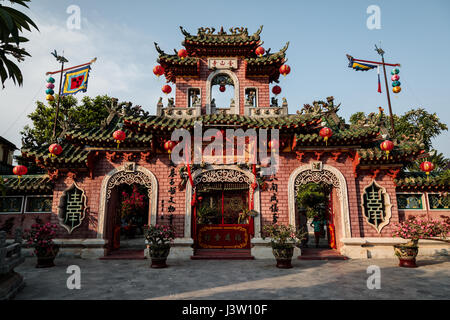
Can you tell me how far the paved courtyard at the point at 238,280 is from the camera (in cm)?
532

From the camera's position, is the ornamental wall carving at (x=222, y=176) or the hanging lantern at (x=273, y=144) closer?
the hanging lantern at (x=273, y=144)

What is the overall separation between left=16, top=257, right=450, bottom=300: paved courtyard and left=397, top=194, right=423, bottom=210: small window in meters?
2.15

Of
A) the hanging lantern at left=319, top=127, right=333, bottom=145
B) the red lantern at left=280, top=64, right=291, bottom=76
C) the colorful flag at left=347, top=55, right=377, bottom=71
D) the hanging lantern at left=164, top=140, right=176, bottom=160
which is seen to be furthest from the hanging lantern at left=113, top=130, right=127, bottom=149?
the colorful flag at left=347, top=55, right=377, bottom=71

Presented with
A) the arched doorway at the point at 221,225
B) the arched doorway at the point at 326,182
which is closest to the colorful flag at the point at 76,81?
the arched doorway at the point at 221,225

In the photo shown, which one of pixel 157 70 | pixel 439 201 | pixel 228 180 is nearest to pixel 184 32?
pixel 157 70

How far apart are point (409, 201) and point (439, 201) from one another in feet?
3.67

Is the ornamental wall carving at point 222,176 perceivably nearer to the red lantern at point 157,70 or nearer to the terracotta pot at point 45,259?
the red lantern at point 157,70

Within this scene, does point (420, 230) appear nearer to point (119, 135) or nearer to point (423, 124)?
point (119, 135)

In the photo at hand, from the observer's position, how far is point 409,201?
1050cm

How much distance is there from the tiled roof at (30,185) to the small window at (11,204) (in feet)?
1.21
